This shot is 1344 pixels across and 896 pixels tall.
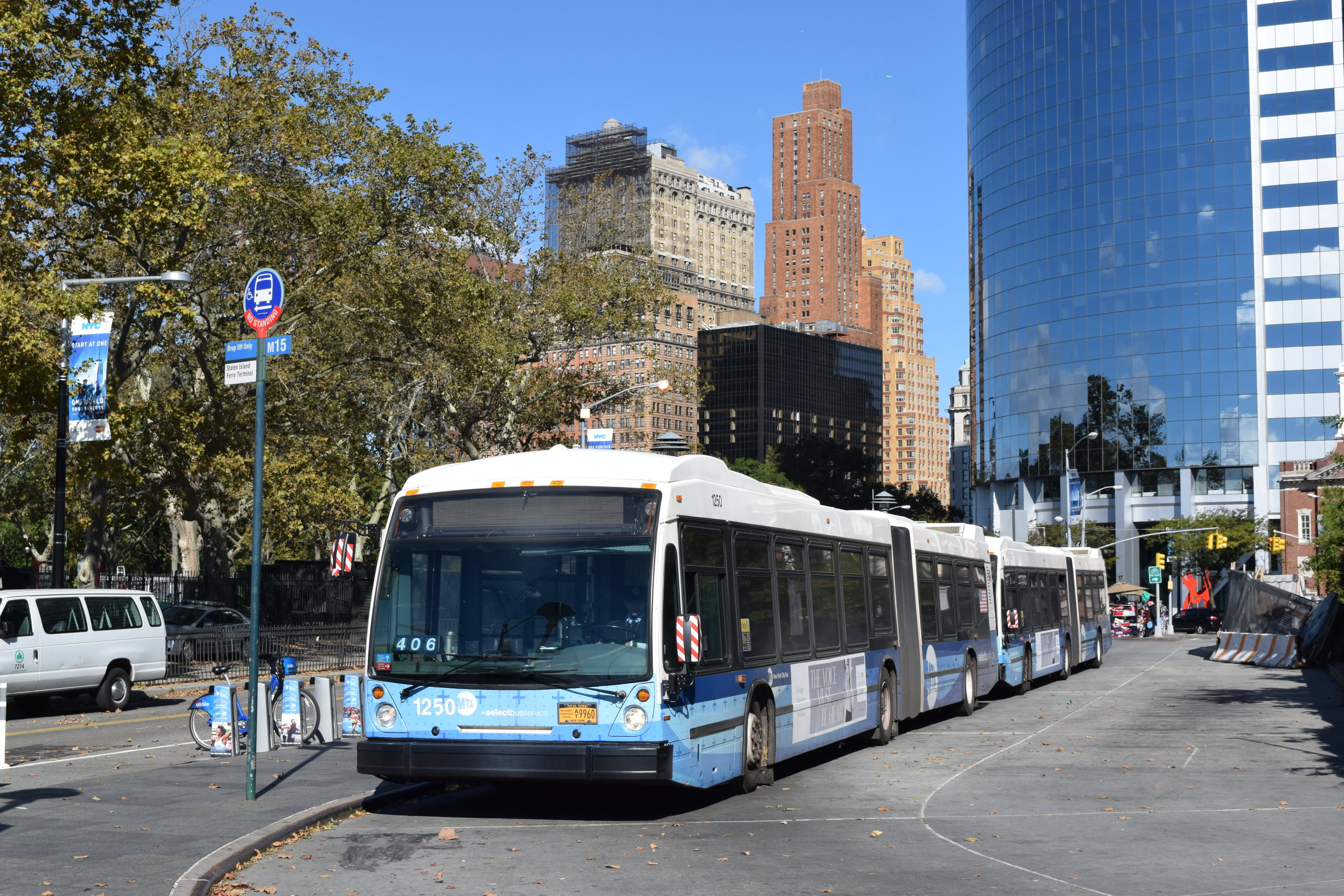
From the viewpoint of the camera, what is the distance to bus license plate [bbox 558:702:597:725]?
37.2 feet

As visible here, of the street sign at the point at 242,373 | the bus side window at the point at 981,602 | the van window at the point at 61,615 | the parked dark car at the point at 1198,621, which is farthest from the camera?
the parked dark car at the point at 1198,621

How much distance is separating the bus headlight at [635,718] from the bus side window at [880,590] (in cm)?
708

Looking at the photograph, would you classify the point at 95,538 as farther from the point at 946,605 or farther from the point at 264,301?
the point at 264,301

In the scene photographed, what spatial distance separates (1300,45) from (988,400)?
3515cm

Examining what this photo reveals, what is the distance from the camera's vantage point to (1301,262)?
329 ft

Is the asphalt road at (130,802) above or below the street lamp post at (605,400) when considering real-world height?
below

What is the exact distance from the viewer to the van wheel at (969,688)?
75.5ft

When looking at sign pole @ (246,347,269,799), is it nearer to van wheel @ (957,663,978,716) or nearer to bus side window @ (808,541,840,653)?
bus side window @ (808,541,840,653)

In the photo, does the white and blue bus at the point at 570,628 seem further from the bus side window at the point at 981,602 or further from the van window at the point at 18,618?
the van window at the point at 18,618

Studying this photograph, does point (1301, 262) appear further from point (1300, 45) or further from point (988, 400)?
point (988, 400)

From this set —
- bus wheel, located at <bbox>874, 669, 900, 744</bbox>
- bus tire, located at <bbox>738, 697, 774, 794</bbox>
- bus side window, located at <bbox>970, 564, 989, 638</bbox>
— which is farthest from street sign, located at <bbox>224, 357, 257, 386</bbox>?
bus side window, located at <bbox>970, 564, 989, 638</bbox>

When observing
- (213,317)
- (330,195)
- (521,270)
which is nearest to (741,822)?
(330,195)

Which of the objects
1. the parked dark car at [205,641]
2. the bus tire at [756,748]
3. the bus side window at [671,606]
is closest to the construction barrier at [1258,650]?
the parked dark car at [205,641]

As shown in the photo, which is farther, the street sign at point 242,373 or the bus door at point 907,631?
the bus door at point 907,631
